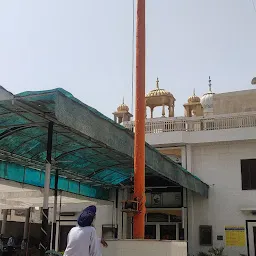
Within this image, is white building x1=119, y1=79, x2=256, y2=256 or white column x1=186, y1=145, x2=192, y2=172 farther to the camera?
white column x1=186, y1=145, x2=192, y2=172

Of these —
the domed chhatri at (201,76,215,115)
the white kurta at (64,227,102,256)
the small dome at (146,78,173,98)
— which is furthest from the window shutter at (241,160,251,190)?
the white kurta at (64,227,102,256)

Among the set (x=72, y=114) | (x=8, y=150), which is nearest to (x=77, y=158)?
(x=8, y=150)

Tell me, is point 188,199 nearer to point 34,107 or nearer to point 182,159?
point 182,159

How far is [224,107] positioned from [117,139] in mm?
10996

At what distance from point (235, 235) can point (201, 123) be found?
15.5ft

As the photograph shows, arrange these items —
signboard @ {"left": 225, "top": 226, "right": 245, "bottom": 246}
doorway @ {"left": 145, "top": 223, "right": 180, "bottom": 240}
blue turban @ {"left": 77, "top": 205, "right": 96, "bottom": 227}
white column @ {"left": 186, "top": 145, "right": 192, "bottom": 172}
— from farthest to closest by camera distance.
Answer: white column @ {"left": 186, "top": 145, "right": 192, "bottom": 172} < doorway @ {"left": 145, "top": 223, "right": 180, "bottom": 240} < signboard @ {"left": 225, "top": 226, "right": 245, "bottom": 246} < blue turban @ {"left": 77, "top": 205, "right": 96, "bottom": 227}

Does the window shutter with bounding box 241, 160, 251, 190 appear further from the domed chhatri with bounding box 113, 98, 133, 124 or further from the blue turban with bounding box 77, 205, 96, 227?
the blue turban with bounding box 77, 205, 96, 227

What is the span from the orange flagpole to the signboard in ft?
26.9

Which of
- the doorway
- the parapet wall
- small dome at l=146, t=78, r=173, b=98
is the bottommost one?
the parapet wall

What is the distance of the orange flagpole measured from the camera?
8336 millimetres

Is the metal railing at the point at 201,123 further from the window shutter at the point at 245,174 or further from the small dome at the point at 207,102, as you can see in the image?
the small dome at the point at 207,102

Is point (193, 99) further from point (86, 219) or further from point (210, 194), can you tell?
point (86, 219)

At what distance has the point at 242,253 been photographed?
49.6ft

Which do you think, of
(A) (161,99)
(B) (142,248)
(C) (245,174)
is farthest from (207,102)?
(B) (142,248)
